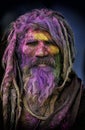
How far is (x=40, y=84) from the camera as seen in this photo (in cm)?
117

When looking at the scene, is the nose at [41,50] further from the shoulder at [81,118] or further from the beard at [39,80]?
the shoulder at [81,118]

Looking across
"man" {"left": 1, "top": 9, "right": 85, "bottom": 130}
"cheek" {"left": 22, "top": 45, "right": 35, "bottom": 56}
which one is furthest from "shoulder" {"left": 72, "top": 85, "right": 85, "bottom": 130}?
"cheek" {"left": 22, "top": 45, "right": 35, "bottom": 56}

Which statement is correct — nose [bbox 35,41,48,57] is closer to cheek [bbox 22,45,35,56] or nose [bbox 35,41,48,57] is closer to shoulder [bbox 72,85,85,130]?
cheek [bbox 22,45,35,56]

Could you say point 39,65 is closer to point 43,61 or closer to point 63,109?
point 43,61

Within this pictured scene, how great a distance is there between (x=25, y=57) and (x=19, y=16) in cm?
14

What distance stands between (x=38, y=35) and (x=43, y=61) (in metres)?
0.09

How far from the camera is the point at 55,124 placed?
Answer: 115 cm

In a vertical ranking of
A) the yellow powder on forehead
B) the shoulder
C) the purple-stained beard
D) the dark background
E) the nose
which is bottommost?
the shoulder

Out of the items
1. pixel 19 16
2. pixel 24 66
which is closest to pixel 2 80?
pixel 24 66

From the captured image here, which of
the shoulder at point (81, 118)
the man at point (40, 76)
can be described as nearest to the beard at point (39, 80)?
the man at point (40, 76)

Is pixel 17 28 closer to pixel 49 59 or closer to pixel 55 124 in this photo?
pixel 49 59

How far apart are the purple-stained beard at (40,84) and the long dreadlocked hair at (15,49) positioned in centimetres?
3

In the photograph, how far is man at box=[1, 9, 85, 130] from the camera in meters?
1.13

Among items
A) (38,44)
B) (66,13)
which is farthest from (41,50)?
(66,13)
